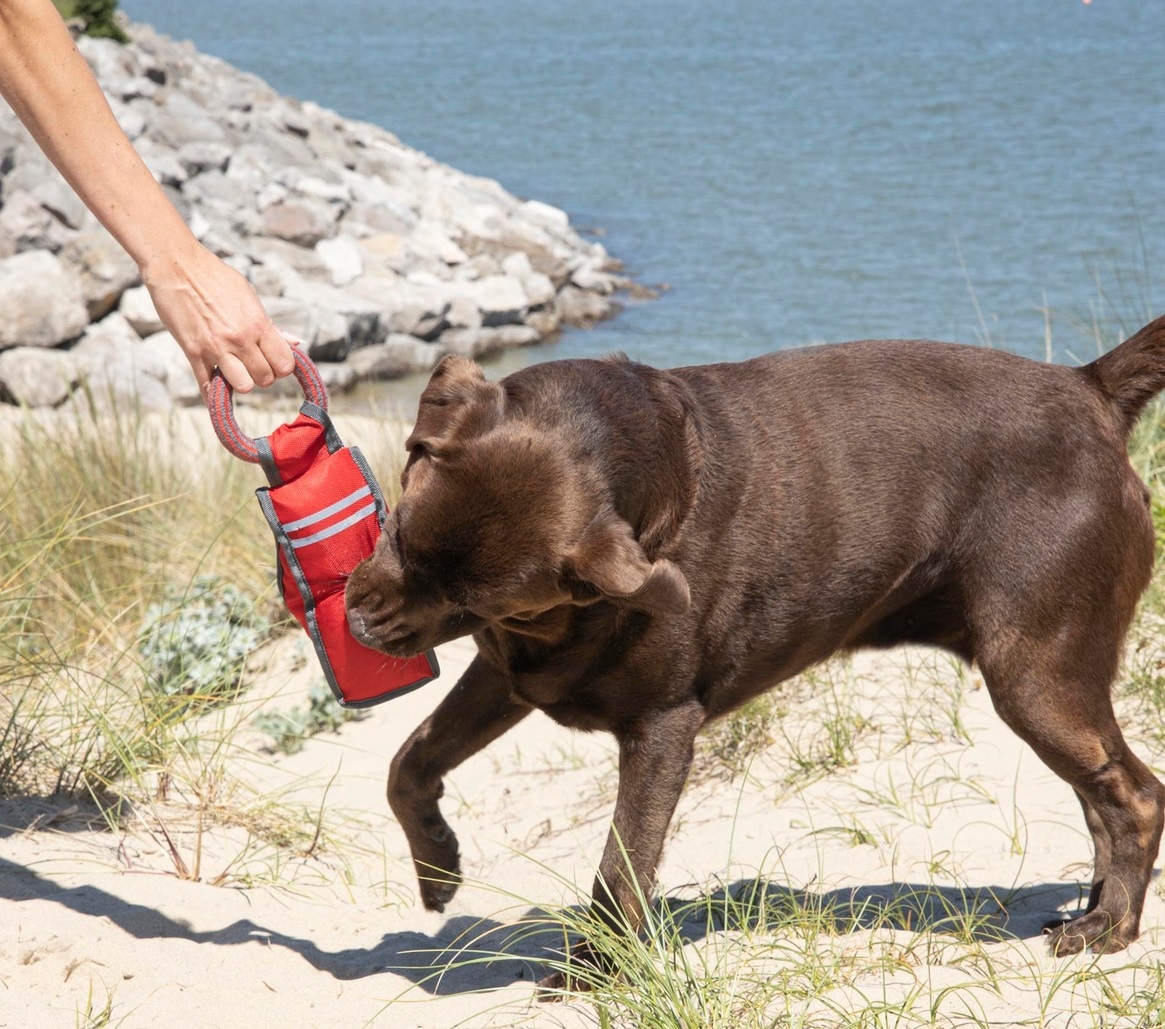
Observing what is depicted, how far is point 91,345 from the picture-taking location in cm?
1238

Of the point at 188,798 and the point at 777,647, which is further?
the point at 188,798

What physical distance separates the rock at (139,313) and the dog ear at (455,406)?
1072 cm

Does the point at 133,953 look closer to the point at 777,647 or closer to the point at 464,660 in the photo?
the point at 777,647

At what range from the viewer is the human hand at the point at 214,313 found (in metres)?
3.07

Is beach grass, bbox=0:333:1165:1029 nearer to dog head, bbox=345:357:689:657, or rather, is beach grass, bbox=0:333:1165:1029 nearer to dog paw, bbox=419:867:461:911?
dog paw, bbox=419:867:461:911

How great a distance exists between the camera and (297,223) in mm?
17031

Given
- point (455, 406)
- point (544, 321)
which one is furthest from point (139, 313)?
point (455, 406)

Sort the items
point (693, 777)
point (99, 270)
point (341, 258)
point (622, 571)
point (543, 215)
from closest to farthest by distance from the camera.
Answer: point (622, 571), point (693, 777), point (99, 270), point (341, 258), point (543, 215)

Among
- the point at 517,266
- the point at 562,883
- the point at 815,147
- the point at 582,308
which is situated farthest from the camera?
the point at 815,147

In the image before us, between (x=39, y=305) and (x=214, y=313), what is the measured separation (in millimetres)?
10013

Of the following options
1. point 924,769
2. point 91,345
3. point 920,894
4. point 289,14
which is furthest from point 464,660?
point 289,14

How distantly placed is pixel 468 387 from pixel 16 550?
269 centimetres

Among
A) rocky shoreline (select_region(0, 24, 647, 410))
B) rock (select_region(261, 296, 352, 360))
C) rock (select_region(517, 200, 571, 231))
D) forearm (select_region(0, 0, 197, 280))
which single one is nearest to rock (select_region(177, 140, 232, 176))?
rocky shoreline (select_region(0, 24, 647, 410))

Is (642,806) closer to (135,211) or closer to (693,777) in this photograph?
(693,777)
